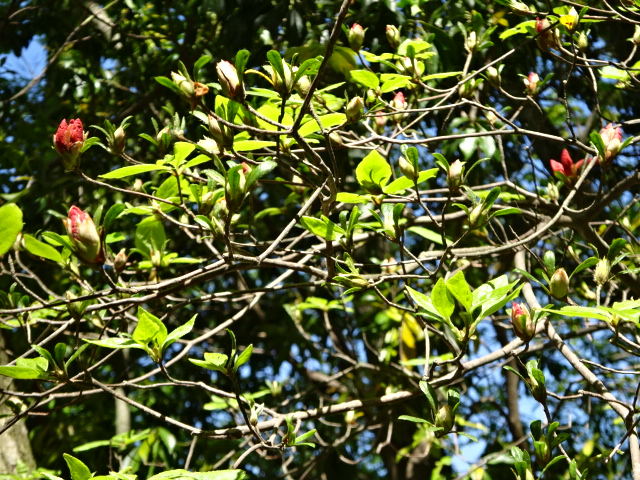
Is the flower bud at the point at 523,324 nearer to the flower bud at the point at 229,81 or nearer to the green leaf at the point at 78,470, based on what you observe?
the flower bud at the point at 229,81

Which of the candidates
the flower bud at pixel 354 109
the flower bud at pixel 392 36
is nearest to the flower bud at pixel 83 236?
the flower bud at pixel 354 109

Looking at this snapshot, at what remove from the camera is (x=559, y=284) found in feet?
4.24

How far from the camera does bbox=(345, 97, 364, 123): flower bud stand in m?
1.22

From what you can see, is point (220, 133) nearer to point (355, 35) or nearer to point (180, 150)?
point (180, 150)

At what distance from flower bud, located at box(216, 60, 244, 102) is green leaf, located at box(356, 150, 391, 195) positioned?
0.97 feet

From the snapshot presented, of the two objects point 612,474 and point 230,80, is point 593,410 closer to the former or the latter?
point 612,474

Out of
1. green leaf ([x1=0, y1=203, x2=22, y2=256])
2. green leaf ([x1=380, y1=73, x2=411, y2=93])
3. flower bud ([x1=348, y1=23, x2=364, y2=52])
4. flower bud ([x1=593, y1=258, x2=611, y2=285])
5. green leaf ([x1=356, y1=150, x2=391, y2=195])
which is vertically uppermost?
green leaf ([x1=0, y1=203, x2=22, y2=256])

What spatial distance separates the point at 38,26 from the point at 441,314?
2.66 m

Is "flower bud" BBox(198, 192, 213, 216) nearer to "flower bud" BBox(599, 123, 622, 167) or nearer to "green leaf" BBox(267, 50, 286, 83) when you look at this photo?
"green leaf" BBox(267, 50, 286, 83)

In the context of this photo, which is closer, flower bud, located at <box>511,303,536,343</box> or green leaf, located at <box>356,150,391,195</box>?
flower bud, located at <box>511,303,536,343</box>

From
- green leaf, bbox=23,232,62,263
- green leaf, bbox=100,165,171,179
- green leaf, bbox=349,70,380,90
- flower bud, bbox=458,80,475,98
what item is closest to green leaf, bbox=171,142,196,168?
green leaf, bbox=100,165,171,179

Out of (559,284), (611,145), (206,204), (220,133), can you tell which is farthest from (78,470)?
(611,145)

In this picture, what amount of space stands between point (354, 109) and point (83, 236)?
Result: 21.1 inches

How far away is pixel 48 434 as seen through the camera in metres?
3.36
